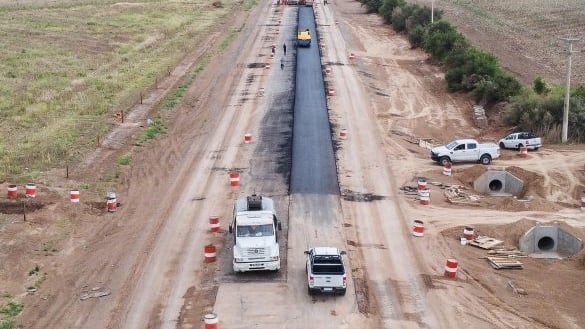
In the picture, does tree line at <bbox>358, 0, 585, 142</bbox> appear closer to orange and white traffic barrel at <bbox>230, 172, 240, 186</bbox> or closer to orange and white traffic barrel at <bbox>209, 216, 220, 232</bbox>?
orange and white traffic barrel at <bbox>230, 172, 240, 186</bbox>

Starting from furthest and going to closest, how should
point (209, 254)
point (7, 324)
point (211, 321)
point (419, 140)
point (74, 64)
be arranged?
point (74, 64), point (419, 140), point (209, 254), point (7, 324), point (211, 321)

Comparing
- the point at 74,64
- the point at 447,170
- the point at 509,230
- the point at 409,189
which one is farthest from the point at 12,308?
the point at 74,64

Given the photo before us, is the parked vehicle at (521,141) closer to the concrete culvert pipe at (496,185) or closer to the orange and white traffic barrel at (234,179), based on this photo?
the concrete culvert pipe at (496,185)

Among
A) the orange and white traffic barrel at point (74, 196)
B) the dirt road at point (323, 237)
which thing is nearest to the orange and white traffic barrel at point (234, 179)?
the dirt road at point (323, 237)

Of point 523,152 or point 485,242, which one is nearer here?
point 485,242

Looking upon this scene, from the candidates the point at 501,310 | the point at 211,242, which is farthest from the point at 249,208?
the point at 501,310

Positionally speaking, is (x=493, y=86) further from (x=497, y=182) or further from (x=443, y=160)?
(x=497, y=182)
